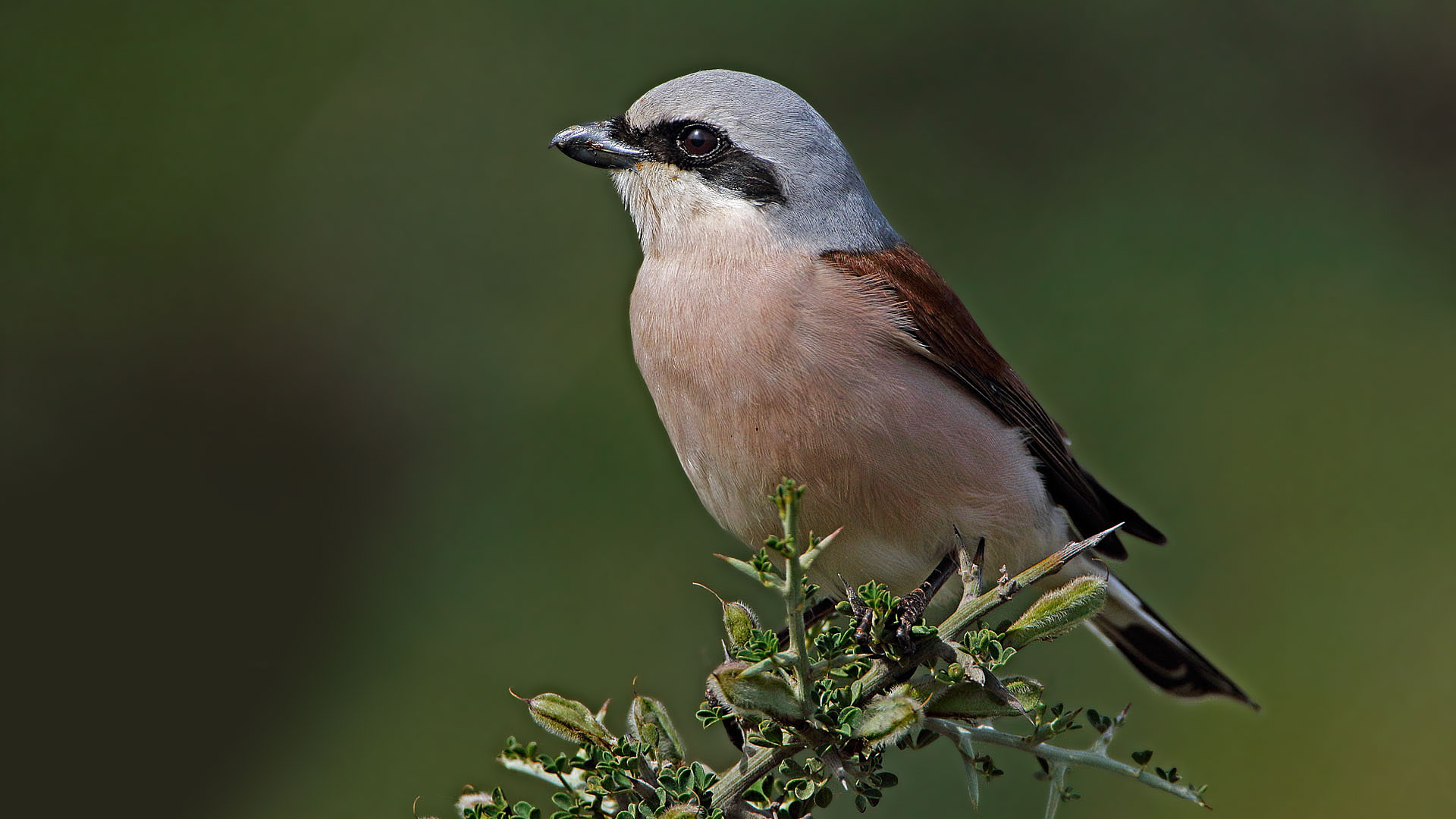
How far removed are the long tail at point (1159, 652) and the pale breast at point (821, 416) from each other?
54 centimetres

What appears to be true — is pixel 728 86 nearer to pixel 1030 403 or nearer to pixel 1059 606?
pixel 1030 403

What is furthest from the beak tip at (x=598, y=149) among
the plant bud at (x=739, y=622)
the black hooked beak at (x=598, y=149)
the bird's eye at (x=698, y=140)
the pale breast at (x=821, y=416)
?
the plant bud at (x=739, y=622)

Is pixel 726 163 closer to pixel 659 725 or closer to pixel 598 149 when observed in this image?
pixel 598 149

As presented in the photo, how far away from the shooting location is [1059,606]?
154 centimetres

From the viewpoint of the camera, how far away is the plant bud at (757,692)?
1498 millimetres

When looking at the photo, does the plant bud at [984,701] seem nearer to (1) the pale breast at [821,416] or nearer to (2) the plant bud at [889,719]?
(2) the plant bud at [889,719]

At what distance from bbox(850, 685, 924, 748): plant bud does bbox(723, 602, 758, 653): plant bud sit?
191 millimetres

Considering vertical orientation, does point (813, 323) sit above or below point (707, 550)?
above

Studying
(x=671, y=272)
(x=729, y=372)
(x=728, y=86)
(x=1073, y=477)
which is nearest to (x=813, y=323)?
(x=729, y=372)

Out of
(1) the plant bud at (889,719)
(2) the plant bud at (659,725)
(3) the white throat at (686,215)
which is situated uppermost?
(3) the white throat at (686,215)

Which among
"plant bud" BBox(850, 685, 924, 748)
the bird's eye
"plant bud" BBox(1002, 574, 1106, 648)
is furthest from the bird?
"plant bud" BBox(850, 685, 924, 748)

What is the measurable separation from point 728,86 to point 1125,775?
1825 millimetres

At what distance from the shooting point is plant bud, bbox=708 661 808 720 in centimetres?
150

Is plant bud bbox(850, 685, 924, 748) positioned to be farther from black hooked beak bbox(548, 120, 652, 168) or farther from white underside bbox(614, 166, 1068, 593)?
black hooked beak bbox(548, 120, 652, 168)
